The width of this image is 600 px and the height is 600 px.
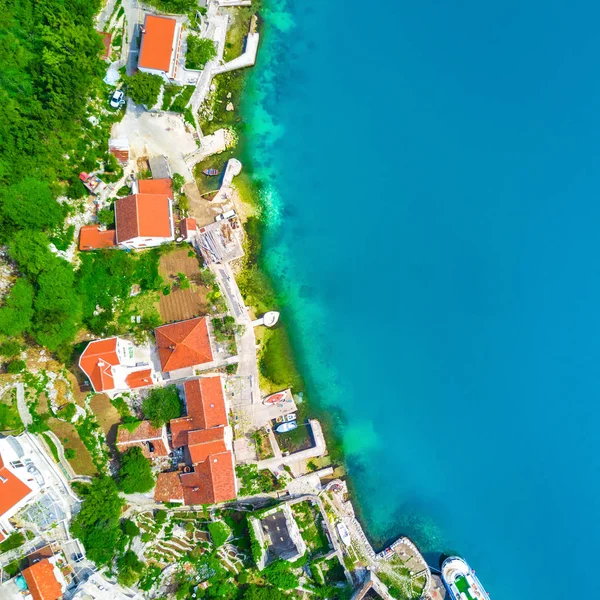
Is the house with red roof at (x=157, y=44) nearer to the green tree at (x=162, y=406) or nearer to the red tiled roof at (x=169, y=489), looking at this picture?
the green tree at (x=162, y=406)

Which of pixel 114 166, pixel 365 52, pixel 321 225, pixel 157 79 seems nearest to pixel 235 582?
pixel 321 225

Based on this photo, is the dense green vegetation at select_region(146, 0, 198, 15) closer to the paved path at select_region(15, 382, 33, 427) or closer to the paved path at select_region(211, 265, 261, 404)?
the paved path at select_region(211, 265, 261, 404)

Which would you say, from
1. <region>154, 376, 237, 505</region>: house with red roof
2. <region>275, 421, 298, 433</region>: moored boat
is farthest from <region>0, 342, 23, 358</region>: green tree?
<region>275, 421, 298, 433</region>: moored boat

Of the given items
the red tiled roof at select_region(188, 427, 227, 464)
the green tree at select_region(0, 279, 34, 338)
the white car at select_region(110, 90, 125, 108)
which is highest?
the white car at select_region(110, 90, 125, 108)

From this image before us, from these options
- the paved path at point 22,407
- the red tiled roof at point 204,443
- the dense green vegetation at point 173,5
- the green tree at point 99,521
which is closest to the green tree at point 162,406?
the red tiled roof at point 204,443

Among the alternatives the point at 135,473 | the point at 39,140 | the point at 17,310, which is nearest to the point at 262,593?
the point at 135,473
